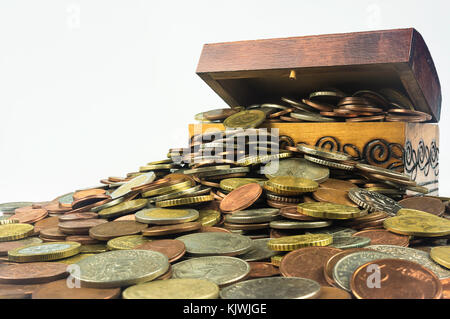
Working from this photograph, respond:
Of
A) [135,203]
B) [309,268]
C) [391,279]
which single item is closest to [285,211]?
[309,268]

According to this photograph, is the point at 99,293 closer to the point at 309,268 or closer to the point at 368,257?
the point at 309,268

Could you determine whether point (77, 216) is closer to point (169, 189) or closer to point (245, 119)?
point (169, 189)

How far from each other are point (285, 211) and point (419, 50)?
59.9 inches

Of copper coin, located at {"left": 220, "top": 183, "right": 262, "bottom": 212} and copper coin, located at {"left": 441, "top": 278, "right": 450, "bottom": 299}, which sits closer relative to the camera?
copper coin, located at {"left": 441, "top": 278, "right": 450, "bottom": 299}

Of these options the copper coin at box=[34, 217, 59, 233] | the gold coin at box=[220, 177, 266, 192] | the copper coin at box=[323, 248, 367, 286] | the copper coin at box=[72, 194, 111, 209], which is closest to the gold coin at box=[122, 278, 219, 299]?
the copper coin at box=[323, 248, 367, 286]

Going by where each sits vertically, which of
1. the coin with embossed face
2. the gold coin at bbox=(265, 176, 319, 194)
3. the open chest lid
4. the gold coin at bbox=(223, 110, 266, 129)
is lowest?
the coin with embossed face

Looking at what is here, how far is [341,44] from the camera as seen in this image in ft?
9.16

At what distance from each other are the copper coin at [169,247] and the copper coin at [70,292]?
1.08 ft

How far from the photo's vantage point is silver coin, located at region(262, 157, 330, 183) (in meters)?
2.48

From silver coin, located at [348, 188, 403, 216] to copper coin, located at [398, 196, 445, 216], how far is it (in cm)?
14

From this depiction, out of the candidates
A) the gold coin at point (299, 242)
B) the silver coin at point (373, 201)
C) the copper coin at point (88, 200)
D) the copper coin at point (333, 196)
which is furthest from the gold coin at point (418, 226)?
the copper coin at point (88, 200)

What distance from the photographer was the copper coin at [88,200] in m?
2.58

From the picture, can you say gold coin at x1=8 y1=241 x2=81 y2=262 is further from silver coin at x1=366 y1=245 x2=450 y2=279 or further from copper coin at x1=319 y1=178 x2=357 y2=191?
copper coin at x1=319 y1=178 x2=357 y2=191

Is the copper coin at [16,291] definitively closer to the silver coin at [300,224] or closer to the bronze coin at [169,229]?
the bronze coin at [169,229]
